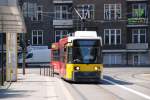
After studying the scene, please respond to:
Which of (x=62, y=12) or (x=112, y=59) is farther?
(x=112, y=59)

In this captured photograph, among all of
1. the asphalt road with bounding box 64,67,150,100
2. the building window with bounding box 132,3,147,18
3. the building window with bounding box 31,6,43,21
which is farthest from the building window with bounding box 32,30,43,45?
the asphalt road with bounding box 64,67,150,100

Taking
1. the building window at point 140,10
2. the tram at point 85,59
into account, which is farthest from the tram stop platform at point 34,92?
the building window at point 140,10

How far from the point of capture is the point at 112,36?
8925 cm

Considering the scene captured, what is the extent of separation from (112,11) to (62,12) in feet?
25.8

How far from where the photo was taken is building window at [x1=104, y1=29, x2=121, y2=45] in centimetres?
8912

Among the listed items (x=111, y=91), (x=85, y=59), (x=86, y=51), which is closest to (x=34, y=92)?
(x=111, y=91)

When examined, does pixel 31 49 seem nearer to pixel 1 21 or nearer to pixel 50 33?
pixel 50 33

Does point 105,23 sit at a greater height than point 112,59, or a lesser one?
greater

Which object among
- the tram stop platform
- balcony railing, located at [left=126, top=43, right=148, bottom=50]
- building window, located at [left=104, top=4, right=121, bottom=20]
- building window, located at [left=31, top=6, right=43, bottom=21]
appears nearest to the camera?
the tram stop platform

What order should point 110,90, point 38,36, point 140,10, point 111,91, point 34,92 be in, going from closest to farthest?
point 34,92 < point 111,91 < point 110,90 < point 140,10 < point 38,36

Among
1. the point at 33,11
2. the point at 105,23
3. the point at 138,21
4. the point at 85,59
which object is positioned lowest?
the point at 85,59

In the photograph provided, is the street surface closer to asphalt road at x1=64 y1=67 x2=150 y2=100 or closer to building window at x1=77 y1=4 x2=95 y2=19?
asphalt road at x1=64 y1=67 x2=150 y2=100

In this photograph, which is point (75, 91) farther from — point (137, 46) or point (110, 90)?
point (137, 46)

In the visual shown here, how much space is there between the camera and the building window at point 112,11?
89.2 metres
